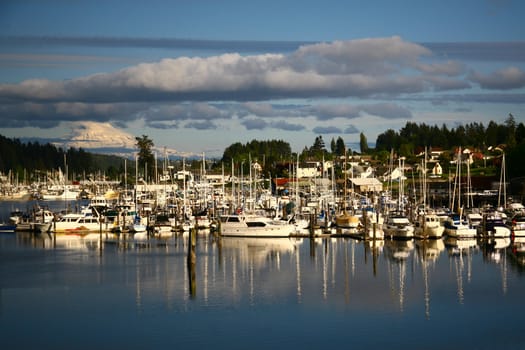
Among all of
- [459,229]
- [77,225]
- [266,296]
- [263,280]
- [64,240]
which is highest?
[77,225]

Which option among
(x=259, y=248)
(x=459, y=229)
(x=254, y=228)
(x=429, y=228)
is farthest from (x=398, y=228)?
(x=254, y=228)

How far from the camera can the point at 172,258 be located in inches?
2442

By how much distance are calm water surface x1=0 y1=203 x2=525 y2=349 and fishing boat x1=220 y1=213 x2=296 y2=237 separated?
3.18 m

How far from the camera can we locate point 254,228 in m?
73.4

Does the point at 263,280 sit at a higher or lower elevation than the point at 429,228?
lower

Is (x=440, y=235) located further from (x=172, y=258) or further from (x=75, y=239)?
(x=75, y=239)

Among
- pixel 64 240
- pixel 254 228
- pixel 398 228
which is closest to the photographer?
pixel 398 228

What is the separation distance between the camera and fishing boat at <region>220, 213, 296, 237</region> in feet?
241

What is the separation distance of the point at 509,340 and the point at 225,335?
1251cm

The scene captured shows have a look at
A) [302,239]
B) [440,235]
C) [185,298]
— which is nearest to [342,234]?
[302,239]

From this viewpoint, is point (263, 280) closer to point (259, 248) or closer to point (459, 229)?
point (259, 248)

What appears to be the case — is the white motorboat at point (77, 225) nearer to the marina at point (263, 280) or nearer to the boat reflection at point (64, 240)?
the marina at point (263, 280)

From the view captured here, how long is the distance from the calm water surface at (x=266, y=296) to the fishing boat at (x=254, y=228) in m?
3.18

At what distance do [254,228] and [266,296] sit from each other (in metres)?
26.4
